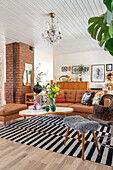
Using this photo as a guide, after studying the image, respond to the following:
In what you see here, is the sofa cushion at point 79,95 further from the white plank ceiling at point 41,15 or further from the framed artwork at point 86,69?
the framed artwork at point 86,69

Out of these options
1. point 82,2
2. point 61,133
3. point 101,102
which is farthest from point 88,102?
point 82,2

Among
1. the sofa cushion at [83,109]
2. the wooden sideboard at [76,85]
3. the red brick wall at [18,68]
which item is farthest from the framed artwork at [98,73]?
the red brick wall at [18,68]

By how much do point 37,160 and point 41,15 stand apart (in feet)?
9.34

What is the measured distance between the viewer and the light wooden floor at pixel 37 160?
5.97ft

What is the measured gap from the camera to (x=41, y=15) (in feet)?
10.2

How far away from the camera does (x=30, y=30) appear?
157 inches

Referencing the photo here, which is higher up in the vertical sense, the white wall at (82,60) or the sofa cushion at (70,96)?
the white wall at (82,60)

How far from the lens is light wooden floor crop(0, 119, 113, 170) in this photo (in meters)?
1.82

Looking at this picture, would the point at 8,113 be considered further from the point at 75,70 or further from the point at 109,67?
the point at 109,67

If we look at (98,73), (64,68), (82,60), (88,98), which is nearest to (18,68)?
(88,98)

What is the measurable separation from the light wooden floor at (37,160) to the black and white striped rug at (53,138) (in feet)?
0.39

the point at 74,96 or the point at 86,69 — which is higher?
the point at 86,69

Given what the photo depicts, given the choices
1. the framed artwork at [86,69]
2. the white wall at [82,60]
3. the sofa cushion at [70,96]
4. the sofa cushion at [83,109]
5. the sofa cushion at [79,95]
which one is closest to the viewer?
the sofa cushion at [83,109]

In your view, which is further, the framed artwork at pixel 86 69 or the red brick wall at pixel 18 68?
the framed artwork at pixel 86 69
